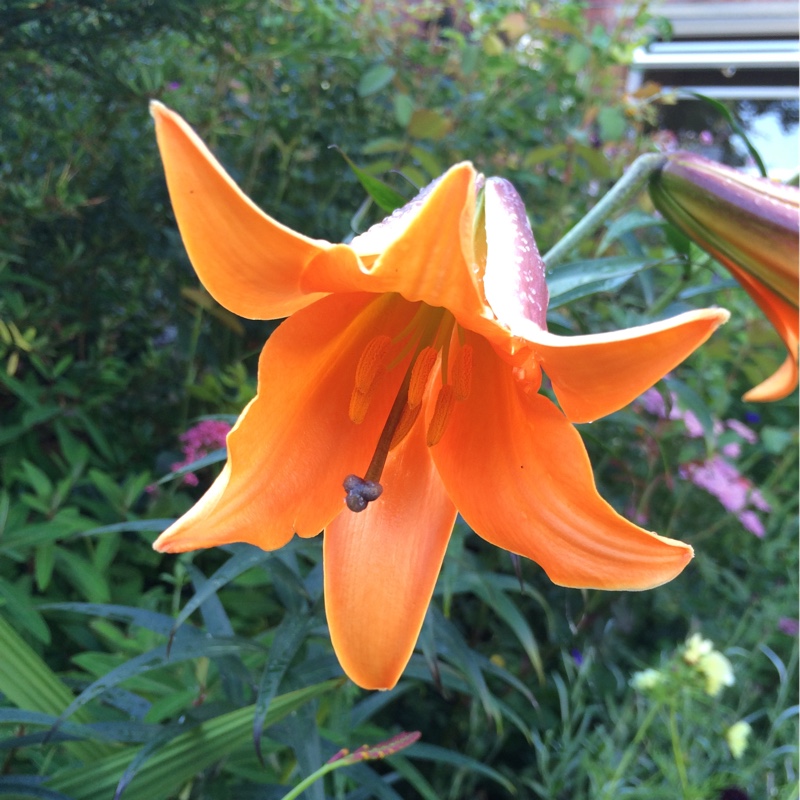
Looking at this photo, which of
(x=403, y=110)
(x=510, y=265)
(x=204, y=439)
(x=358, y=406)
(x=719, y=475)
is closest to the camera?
(x=510, y=265)

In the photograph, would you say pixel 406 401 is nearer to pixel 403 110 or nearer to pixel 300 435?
pixel 300 435

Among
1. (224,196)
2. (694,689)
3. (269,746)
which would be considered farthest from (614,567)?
(694,689)

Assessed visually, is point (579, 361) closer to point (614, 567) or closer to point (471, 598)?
point (614, 567)

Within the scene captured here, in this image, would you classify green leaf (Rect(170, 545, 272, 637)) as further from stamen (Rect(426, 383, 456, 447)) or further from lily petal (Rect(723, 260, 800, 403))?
lily petal (Rect(723, 260, 800, 403))

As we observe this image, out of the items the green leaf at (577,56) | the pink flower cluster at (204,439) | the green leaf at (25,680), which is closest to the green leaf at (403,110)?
the green leaf at (577,56)

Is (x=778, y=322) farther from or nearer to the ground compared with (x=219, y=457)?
farther from the ground

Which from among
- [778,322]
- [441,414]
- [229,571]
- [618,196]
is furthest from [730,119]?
[229,571]
